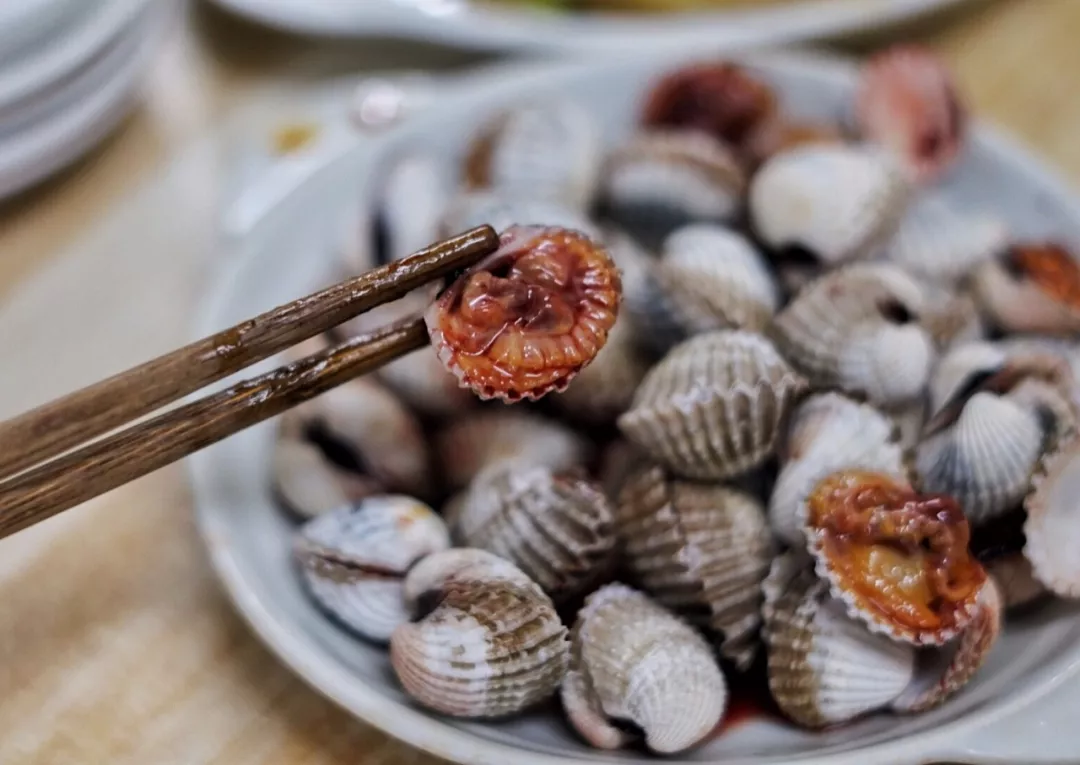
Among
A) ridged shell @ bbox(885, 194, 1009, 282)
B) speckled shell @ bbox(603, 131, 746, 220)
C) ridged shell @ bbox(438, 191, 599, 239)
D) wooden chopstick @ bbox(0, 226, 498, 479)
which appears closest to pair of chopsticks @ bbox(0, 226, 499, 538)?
wooden chopstick @ bbox(0, 226, 498, 479)

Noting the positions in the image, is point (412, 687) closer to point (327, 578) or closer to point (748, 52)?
point (327, 578)

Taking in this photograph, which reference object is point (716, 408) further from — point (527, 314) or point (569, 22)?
point (569, 22)

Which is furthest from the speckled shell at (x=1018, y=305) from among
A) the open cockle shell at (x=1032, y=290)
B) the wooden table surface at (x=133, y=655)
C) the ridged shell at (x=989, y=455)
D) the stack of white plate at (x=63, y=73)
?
the stack of white plate at (x=63, y=73)

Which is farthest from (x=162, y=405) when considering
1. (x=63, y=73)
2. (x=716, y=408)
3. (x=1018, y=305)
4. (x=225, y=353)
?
(x=1018, y=305)

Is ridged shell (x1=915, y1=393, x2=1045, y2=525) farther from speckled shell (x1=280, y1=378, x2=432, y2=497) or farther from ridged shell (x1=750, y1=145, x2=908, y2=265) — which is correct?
speckled shell (x1=280, y1=378, x2=432, y2=497)

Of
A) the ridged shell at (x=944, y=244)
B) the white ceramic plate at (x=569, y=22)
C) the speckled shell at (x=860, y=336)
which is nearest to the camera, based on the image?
the speckled shell at (x=860, y=336)

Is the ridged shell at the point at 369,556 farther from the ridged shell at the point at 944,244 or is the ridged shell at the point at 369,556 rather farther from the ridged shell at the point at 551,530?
the ridged shell at the point at 944,244
